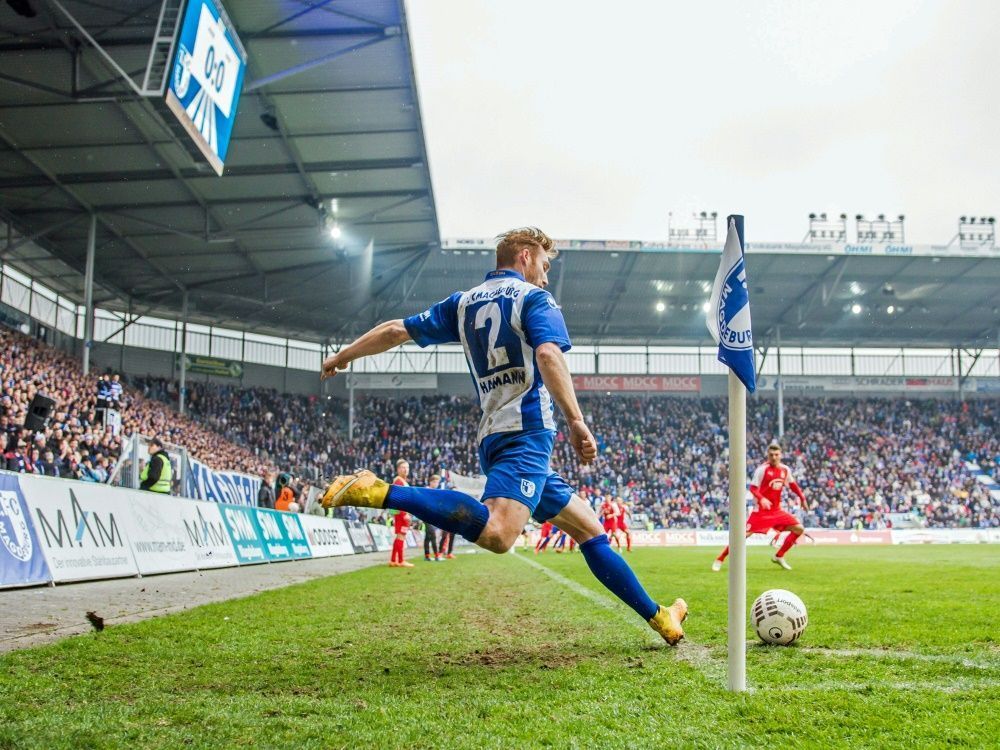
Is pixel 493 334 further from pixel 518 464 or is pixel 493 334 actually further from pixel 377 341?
pixel 377 341

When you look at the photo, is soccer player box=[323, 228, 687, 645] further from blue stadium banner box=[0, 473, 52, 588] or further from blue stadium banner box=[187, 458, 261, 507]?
blue stadium banner box=[187, 458, 261, 507]

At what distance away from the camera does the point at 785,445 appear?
47969 millimetres

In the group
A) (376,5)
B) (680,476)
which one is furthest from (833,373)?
(376,5)

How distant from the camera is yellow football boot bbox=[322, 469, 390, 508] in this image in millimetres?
4047

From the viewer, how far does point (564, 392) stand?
4.05 metres

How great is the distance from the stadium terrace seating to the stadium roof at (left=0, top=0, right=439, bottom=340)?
7956 millimetres

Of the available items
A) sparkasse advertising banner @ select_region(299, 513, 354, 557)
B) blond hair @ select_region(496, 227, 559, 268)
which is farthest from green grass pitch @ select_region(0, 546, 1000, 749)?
sparkasse advertising banner @ select_region(299, 513, 354, 557)

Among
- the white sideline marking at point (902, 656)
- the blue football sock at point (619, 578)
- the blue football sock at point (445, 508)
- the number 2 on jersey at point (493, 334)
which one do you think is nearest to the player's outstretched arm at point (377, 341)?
the number 2 on jersey at point (493, 334)

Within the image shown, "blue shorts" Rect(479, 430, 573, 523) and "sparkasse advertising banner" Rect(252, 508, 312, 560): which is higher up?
"blue shorts" Rect(479, 430, 573, 523)

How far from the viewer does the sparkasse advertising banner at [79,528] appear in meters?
8.98

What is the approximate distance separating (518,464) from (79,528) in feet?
24.3

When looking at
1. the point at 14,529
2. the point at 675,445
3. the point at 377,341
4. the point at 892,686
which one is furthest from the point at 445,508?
the point at 675,445

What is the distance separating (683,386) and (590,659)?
4972cm

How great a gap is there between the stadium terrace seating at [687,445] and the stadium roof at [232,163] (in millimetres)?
7956
